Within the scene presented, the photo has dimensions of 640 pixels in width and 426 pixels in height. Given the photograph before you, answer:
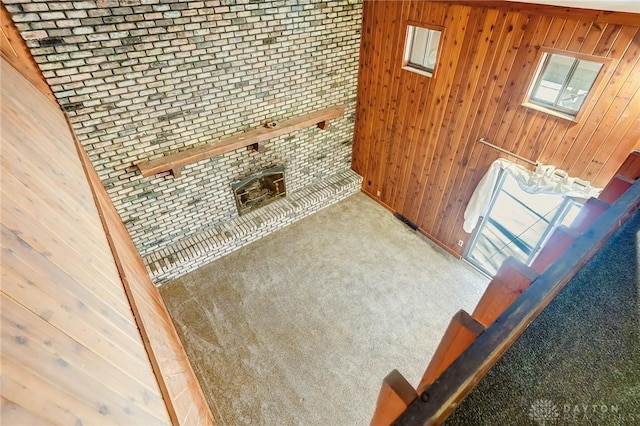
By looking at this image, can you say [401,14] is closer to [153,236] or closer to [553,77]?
[153,236]

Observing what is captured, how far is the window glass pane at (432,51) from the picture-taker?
4.43 meters

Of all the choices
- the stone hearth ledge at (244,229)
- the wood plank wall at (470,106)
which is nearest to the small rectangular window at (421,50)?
the wood plank wall at (470,106)

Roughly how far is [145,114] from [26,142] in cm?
205

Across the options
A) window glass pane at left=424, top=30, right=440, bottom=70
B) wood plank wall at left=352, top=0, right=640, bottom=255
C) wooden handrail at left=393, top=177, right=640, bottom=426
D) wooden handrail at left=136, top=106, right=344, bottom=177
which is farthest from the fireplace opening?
wooden handrail at left=393, top=177, right=640, bottom=426

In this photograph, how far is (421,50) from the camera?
4691 millimetres

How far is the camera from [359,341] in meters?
4.32

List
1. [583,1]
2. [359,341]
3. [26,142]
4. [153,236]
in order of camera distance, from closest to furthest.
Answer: [26,142] < [583,1] < [359,341] < [153,236]

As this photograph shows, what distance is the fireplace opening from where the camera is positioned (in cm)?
531

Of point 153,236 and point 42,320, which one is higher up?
point 42,320

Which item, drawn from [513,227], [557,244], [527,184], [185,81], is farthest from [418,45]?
[557,244]

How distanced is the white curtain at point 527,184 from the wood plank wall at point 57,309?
434 centimetres

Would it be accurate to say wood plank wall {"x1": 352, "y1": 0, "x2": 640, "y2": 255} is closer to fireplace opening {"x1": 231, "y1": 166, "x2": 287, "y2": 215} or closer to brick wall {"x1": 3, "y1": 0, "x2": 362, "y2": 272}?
brick wall {"x1": 3, "y1": 0, "x2": 362, "y2": 272}

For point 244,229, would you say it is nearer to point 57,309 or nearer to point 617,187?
point 57,309

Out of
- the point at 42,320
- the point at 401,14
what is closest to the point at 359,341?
the point at 42,320
